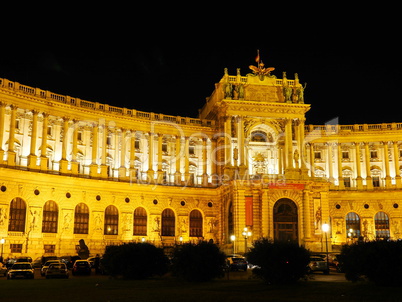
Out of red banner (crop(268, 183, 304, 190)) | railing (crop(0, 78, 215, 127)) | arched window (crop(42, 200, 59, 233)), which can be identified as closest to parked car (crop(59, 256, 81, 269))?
arched window (crop(42, 200, 59, 233))

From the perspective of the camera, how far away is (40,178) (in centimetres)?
5588

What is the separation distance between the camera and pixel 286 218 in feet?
207

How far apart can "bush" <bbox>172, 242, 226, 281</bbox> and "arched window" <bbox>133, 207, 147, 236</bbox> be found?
1318 inches

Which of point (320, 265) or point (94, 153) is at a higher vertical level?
point (94, 153)

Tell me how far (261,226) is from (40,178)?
26.3 metres

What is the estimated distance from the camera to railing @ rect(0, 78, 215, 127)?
185 ft

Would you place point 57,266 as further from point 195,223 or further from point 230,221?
point 195,223

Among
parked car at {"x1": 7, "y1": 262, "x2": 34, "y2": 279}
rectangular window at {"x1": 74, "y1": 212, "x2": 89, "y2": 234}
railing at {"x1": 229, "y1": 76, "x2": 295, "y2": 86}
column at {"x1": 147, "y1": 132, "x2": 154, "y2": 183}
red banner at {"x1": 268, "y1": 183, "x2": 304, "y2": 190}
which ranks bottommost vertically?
parked car at {"x1": 7, "y1": 262, "x2": 34, "y2": 279}

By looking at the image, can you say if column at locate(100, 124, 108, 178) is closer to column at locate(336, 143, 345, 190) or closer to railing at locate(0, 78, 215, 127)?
railing at locate(0, 78, 215, 127)

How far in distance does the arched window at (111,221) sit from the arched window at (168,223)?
6234 millimetres

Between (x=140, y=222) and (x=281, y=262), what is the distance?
127ft

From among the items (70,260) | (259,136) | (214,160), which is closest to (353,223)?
(259,136)

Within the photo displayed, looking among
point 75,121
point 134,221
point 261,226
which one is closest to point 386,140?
point 261,226

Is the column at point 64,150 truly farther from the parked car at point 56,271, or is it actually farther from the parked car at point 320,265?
the parked car at point 320,265
